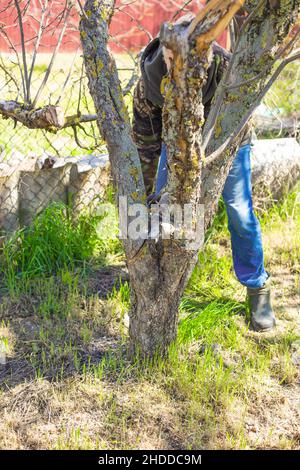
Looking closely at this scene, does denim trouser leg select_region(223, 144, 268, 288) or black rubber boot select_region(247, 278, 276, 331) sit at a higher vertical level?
denim trouser leg select_region(223, 144, 268, 288)

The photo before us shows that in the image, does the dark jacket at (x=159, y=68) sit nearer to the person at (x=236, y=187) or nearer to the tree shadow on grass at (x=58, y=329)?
the person at (x=236, y=187)

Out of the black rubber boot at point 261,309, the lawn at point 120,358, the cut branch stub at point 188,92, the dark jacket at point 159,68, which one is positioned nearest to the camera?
the cut branch stub at point 188,92

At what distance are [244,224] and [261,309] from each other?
46 cm

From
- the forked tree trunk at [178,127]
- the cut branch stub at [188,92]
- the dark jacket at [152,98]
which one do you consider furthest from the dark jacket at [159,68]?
the cut branch stub at [188,92]

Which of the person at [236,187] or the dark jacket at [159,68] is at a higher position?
the dark jacket at [159,68]

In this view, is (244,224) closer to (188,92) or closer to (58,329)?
(58,329)

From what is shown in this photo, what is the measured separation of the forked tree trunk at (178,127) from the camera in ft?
6.21

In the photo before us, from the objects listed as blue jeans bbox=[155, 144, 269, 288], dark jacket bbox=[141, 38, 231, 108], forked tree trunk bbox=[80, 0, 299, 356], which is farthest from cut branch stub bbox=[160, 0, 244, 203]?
blue jeans bbox=[155, 144, 269, 288]

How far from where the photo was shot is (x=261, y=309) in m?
3.13

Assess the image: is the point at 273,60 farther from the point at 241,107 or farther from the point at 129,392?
the point at 129,392

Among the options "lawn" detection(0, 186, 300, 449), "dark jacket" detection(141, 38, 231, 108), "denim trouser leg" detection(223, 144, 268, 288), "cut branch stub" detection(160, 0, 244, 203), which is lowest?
"lawn" detection(0, 186, 300, 449)

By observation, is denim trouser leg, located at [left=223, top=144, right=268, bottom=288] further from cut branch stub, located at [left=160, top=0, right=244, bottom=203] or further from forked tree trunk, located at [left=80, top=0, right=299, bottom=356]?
cut branch stub, located at [left=160, top=0, right=244, bottom=203]

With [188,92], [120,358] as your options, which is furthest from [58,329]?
[188,92]

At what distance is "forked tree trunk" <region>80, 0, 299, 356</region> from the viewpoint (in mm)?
1894
